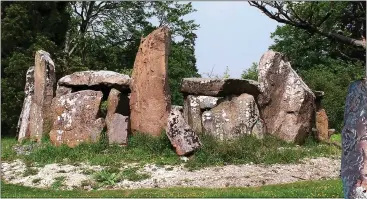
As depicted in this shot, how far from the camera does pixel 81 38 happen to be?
3809 centimetres

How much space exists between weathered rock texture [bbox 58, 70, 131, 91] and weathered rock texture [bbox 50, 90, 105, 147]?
0.92 metres

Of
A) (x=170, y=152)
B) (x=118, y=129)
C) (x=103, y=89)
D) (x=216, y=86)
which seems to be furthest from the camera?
(x=103, y=89)

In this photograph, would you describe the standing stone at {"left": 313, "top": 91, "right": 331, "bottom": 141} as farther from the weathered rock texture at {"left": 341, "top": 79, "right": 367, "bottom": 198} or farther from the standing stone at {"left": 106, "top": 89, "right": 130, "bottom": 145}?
the weathered rock texture at {"left": 341, "top": 79, "right": 367, "bottom": 198}

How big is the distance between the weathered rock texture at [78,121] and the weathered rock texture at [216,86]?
3258 millimetres

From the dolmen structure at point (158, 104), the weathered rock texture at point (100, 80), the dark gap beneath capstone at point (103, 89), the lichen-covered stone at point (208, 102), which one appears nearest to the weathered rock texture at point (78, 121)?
the dolmen structure at point (158, 104)

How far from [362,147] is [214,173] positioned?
1282 centimetres

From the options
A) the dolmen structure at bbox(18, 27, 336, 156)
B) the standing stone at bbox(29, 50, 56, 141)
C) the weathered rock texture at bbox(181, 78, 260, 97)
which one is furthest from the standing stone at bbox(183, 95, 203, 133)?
the standing stone at bbox(29, 50, 56, 141)

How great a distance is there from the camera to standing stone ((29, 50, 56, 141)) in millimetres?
21219

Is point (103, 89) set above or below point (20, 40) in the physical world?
below

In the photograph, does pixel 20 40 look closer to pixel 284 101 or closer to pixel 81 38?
pixel 81 38

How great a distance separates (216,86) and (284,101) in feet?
8.91

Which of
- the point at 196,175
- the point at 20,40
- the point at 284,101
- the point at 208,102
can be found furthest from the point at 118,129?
the point at 20,40

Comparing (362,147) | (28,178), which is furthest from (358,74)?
(362,147)

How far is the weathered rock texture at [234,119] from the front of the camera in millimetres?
19547
